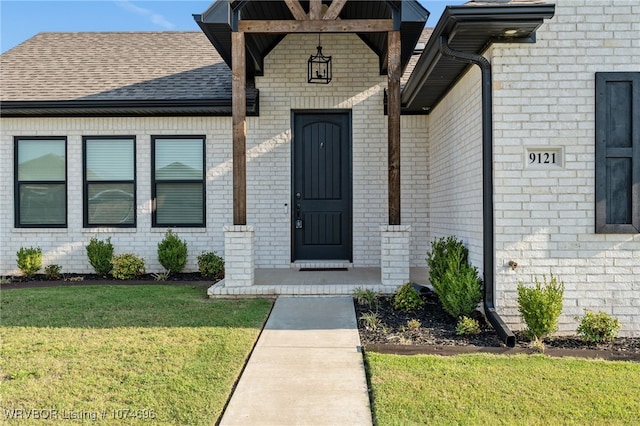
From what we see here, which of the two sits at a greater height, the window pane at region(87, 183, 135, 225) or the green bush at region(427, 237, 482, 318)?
the window pane at region(87, 183, 135, 225)

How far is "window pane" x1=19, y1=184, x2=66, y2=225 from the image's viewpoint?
27.7 feet

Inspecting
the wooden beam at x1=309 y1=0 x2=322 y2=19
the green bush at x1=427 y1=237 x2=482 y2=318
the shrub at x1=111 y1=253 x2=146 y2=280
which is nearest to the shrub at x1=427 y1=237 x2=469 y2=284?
the green bush at x1=427 y1=237 x2=482 y2=318

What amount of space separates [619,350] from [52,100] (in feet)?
28.3

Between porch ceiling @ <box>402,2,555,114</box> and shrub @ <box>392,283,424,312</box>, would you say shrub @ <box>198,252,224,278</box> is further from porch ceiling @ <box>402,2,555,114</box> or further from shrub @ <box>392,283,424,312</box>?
porch ceiling @ <box>402,2,555,114</box>

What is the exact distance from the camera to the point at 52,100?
311 inches

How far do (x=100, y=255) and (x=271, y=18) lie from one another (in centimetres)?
486

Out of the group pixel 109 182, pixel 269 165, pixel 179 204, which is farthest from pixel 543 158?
pixel 109 182

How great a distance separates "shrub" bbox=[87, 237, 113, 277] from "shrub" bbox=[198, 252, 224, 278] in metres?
1.58

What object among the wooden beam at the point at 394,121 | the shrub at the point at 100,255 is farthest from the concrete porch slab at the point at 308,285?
the shrub at the point at 100,255

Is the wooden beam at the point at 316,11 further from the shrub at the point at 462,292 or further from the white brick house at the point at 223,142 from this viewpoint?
the shrub at the point at 462,292

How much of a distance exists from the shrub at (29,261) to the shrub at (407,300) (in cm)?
621

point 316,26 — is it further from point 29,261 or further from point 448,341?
point 29,261

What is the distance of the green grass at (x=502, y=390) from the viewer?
2943 millimetres

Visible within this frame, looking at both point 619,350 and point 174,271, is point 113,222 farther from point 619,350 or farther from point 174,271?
point 619,350
